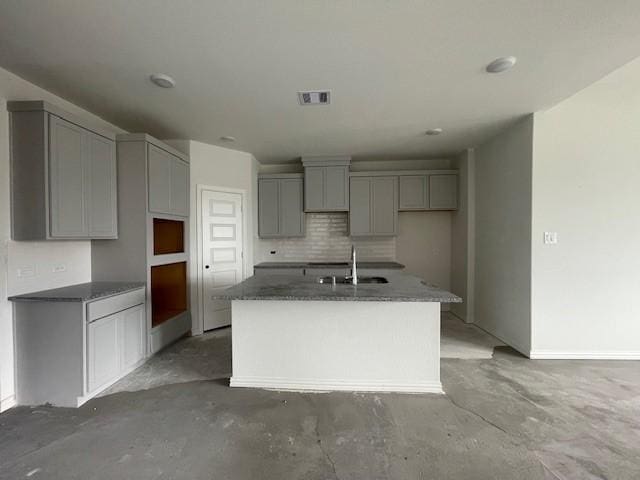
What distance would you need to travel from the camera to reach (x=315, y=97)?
2.55 meters

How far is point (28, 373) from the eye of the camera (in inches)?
87.4

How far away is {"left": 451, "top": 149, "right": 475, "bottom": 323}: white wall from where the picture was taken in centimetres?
412

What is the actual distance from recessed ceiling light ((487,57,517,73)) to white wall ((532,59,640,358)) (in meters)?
1.23

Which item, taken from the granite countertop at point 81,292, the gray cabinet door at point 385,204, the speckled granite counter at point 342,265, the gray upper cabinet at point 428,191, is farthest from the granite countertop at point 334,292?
the gray upper cabinet at point 428,191

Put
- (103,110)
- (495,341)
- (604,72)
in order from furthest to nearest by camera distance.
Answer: (495,341)
(103,110)
(604,72)

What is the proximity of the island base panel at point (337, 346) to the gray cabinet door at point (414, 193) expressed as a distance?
2454 mm

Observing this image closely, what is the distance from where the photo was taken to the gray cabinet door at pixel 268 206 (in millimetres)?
4594

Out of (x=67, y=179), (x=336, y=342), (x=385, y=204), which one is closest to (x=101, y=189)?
(x=67, y=179)

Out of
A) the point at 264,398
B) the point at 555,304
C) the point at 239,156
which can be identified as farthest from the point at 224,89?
the point at 555,304

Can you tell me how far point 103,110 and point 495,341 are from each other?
515 cm

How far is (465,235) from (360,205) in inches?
65.3

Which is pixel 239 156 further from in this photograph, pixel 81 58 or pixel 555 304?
pixel 555 304

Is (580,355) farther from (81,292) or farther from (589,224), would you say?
(81,292)

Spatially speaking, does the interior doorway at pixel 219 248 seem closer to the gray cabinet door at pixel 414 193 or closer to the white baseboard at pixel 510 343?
the gray cabinet door at pixel 414 193
